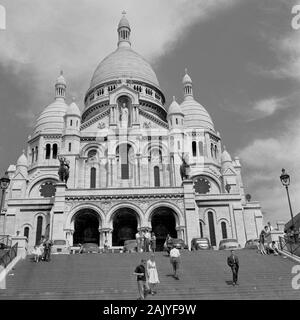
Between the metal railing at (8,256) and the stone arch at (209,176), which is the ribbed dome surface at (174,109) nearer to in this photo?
the stone arch at (209,176)

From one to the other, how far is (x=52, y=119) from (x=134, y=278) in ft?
135

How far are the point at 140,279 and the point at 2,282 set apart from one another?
25.3 ft

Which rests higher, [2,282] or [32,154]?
[32,154]

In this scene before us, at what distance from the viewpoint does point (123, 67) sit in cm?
6769

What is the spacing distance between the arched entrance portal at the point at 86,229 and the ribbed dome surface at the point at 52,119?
61.9ft

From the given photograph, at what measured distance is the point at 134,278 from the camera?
2206 cm

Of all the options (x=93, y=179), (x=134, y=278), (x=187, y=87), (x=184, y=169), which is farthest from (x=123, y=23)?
(x=134, y=278)

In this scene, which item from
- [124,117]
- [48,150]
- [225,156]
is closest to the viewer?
[124,117]

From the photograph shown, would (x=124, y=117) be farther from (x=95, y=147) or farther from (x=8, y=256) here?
(x=8, y=256)
